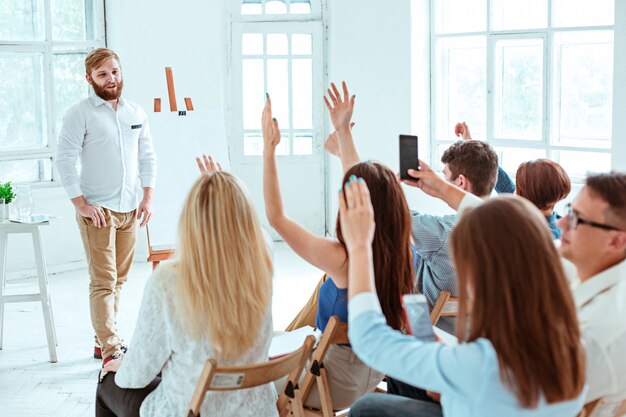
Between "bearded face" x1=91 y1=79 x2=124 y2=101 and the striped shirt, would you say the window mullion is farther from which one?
the striped shirt

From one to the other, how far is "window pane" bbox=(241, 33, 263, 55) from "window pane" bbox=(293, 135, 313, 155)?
97cm

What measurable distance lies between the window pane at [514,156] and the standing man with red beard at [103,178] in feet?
12.2

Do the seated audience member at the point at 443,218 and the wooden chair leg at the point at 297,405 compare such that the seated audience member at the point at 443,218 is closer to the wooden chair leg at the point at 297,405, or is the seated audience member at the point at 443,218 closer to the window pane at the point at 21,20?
the wooden chair leg at the point at 297,405

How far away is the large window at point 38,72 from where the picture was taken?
697cm

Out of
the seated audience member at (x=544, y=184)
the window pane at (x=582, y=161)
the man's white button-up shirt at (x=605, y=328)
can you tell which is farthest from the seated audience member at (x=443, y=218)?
the window pane at (x=582, y=161)

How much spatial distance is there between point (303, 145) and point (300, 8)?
137 cm

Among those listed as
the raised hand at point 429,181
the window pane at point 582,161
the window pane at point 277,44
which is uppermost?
the window pane at point 277,44

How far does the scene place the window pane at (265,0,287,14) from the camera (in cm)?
815

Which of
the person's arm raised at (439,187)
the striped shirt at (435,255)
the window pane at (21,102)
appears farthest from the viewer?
the window pane at (21,102)

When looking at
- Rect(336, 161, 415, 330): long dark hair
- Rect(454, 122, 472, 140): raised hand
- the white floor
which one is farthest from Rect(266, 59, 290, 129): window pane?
Rect(336, 161, 415, 330): long dark hair

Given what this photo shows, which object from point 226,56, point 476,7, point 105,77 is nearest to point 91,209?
point 105,77

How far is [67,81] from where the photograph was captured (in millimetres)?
7332

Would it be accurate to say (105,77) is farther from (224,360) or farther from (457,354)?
(457,354)

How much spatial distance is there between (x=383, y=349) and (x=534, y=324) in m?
0.34
